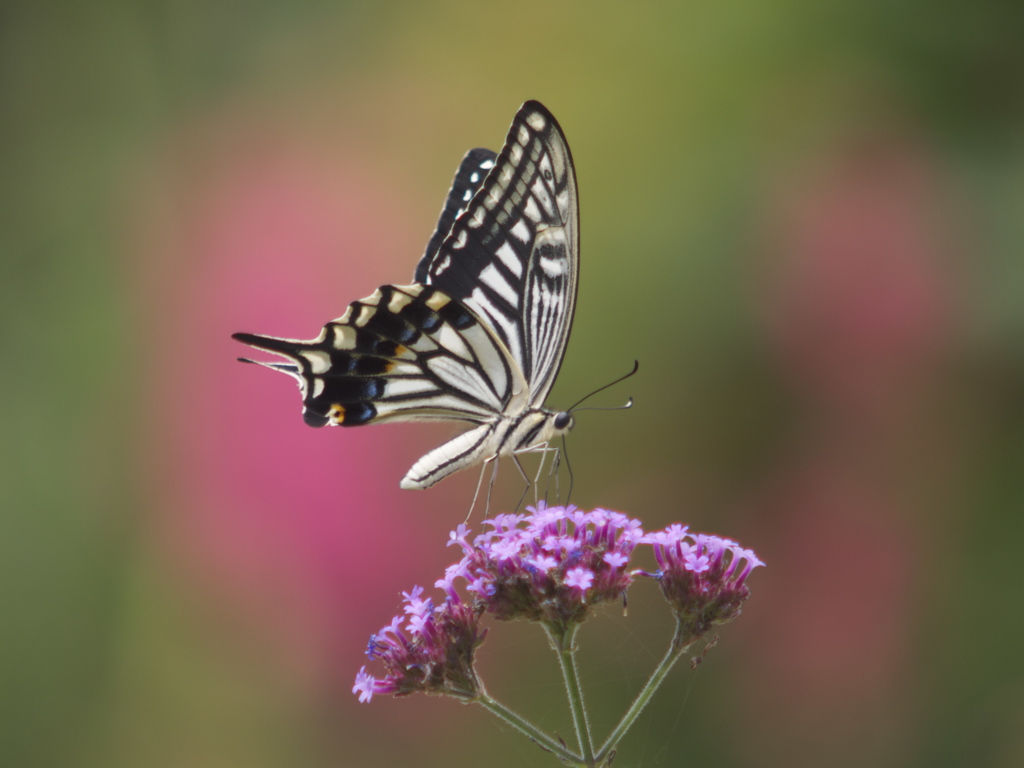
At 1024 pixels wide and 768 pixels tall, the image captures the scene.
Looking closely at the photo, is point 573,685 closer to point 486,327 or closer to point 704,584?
point 704,584

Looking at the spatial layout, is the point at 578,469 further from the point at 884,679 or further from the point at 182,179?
the point at 182,179

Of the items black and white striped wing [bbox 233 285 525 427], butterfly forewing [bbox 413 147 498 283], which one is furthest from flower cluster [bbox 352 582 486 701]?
butterfly forewing [bbox 413 147 498 283]

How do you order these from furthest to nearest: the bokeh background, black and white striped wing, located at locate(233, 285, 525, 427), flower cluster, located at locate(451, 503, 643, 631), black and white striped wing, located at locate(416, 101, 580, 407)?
the bokeh background → black and white striped wing, located at locate(416, 101, 580, 407) → black and white striped wing, located at locate(233, 285, 525, 427) → flower cluster, located at locate(451, 503, 643, 631)

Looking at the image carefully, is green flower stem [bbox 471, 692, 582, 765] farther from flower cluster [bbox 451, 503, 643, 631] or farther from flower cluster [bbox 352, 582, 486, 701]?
flower cluster [bbox 451, 503, 643, 631]

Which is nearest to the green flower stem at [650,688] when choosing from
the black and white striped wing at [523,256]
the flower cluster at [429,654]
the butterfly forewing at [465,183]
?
the flower cluster at [429,654]

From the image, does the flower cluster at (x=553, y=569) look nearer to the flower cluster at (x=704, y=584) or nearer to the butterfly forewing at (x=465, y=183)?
the flower cluster at (x=704, y=584)
